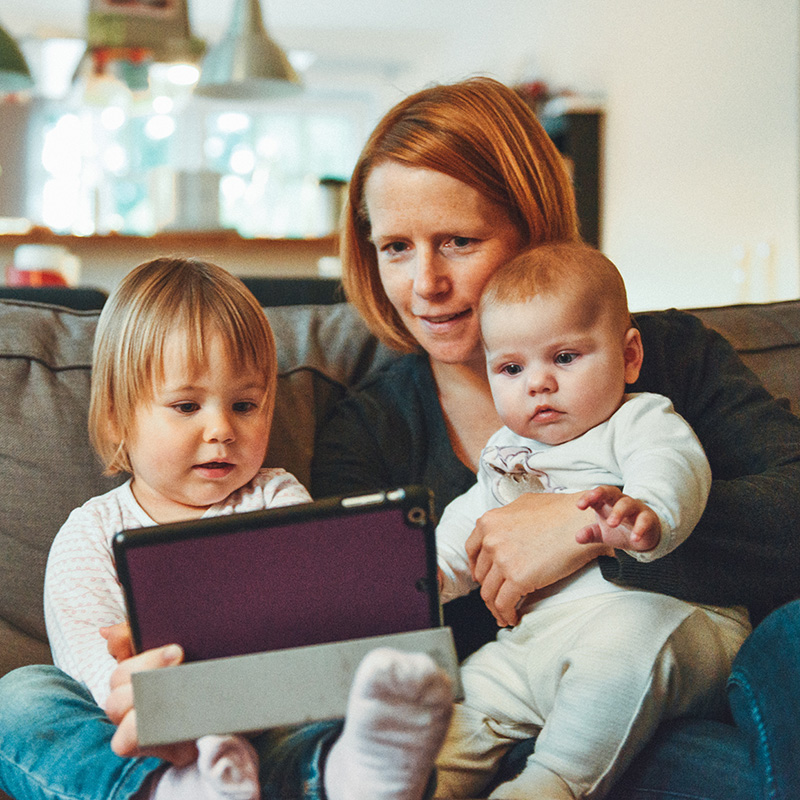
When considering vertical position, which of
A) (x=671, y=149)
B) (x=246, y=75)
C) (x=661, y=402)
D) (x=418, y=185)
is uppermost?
(x=246, y=75)

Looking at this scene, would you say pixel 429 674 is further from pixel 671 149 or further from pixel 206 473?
pixel 671 149

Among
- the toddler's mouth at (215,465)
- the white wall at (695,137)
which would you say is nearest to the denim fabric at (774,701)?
the toddler's mouth at (215,465)

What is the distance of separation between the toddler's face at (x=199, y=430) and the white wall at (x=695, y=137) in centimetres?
244

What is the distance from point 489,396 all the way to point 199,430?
465 millimetres

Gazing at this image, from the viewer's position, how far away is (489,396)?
1359 mm

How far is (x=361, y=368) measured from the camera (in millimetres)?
1515

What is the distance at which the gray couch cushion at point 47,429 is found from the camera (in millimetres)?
1188

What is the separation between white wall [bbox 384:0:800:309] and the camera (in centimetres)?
308

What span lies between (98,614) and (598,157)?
13.0 feet

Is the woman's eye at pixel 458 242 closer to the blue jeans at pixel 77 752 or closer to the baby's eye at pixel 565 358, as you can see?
the baby's eye at pixel 565 358

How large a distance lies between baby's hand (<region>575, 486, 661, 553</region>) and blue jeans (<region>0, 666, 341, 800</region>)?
0.30 m

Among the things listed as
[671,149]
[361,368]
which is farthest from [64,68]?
[361,368]

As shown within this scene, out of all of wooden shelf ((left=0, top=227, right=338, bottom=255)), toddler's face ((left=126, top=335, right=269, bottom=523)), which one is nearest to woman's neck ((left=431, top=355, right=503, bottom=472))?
toddler's face ((left=126, top=335, right=269, bottom=523))

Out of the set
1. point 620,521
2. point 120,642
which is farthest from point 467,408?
point 120,642
